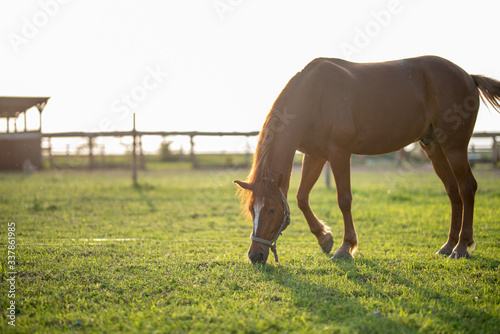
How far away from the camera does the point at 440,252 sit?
14.8ft

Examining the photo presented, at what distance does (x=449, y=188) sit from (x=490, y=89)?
4.31ft

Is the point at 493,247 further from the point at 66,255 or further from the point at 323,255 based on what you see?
the point at 66,255

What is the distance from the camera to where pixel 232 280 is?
3.33 metres

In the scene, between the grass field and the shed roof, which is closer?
the grass field

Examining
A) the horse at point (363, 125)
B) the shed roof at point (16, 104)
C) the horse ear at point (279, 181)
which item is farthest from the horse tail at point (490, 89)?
the shed roof at point (16, 104)

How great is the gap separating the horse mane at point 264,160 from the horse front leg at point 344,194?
0.77 meters

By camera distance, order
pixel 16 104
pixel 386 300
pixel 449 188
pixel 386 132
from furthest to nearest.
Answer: pixel 16 104, pixel 449 188, pixel 386 132, pixel 386 300

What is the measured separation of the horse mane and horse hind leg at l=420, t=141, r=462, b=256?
2050 millimetres

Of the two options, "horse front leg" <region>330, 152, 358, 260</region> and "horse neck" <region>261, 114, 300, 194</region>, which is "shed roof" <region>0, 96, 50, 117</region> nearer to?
"horse neck" <region>261, 114, 300, 194</region>

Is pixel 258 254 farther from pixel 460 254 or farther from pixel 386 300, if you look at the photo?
pixel 460 254

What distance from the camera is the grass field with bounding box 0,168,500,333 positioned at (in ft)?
8.30

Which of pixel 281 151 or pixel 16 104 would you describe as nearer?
pixel 281 151
